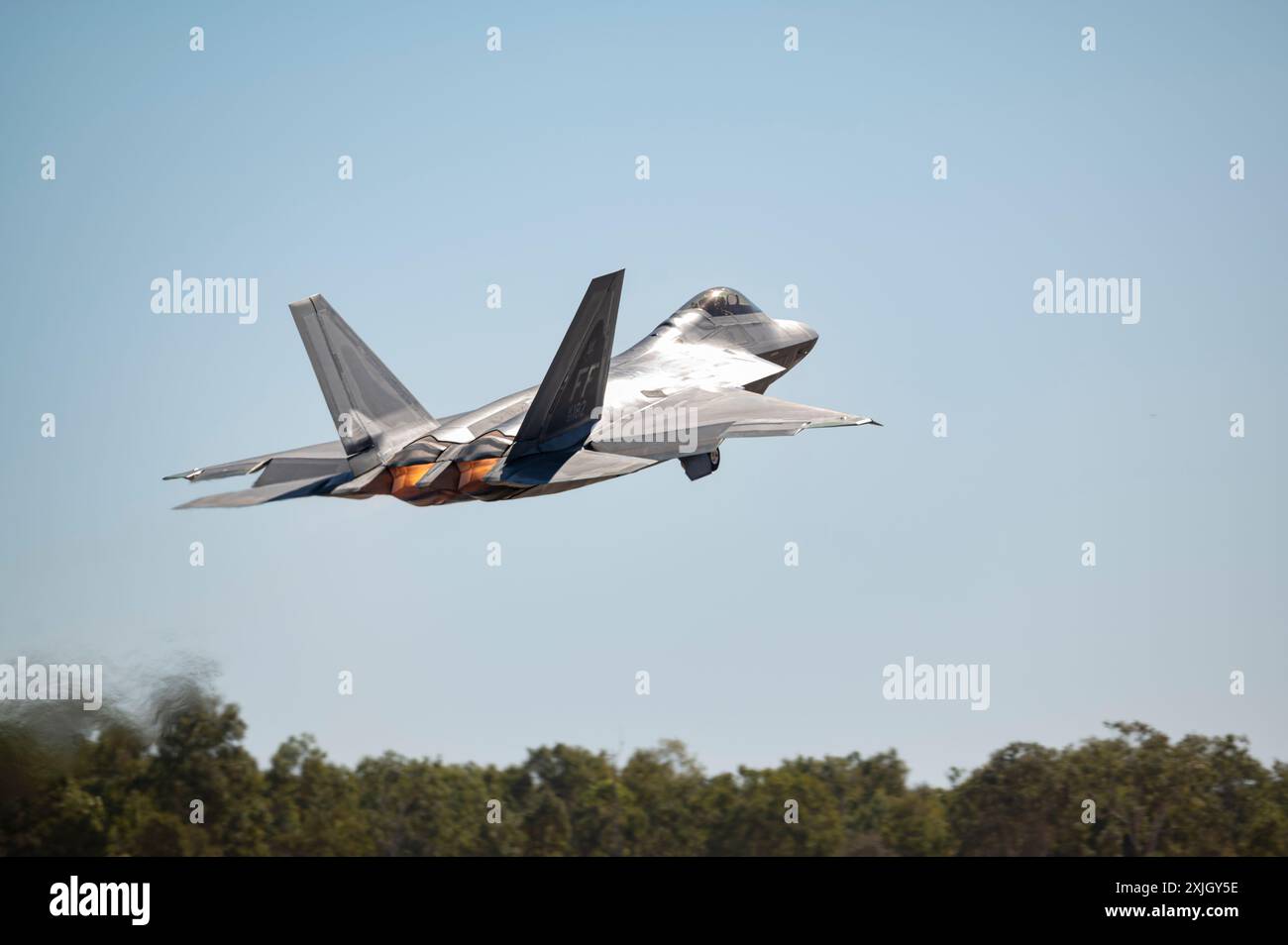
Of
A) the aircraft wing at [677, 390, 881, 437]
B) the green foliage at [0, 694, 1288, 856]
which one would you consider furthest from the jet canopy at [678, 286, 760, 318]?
the green foliage at [0, 694, 1288, 856]

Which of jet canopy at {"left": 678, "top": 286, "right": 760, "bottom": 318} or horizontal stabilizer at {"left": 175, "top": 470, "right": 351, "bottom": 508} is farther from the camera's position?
jet canopy at {"left": 678, "top": 286, "right": 760, "bottom": 318}

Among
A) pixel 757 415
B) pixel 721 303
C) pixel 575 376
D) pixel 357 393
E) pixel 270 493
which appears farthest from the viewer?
pixel 721 303

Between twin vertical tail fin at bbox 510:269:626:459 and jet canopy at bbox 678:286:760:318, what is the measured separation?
11.4 m

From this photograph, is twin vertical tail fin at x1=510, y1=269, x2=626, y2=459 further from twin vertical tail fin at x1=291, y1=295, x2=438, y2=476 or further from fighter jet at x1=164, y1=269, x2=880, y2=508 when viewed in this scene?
twin vertical tail fin at x1=291, y1=295, x2=438, y2=476

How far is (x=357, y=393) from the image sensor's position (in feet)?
98.1

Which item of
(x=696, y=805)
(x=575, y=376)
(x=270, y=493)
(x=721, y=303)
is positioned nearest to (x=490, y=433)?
(x=575, y=376)

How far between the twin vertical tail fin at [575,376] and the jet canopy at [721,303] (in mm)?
11397

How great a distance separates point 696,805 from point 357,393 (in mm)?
47591

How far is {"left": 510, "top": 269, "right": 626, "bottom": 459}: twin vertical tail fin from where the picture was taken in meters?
29.7

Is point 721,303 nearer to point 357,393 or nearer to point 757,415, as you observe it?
point 757,415

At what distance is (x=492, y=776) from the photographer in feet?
264
